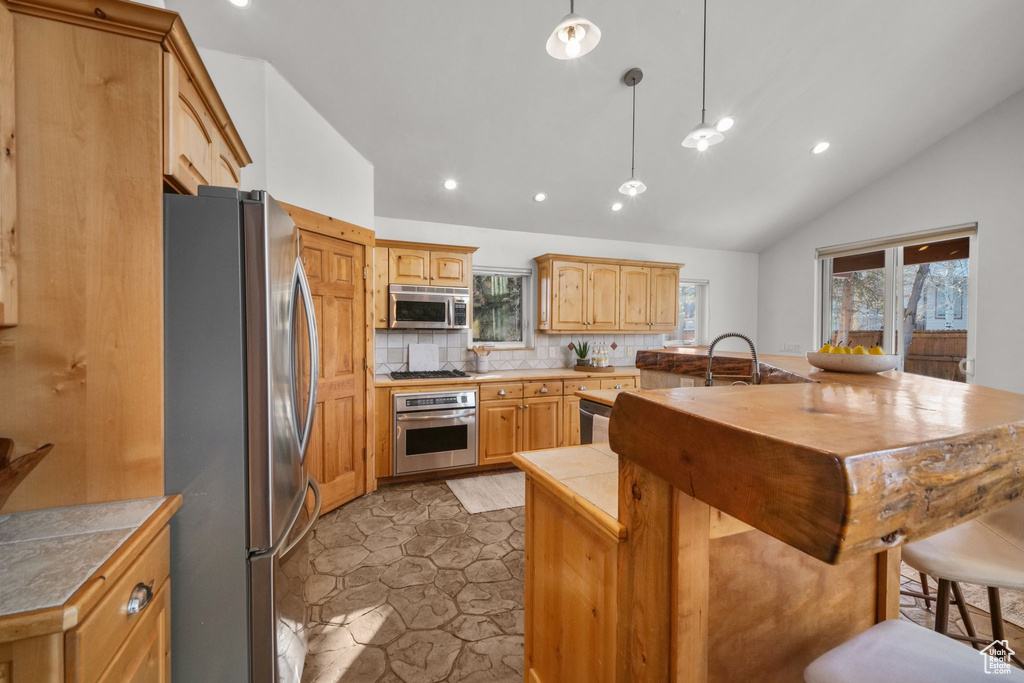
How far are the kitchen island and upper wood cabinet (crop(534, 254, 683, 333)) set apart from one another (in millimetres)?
3123

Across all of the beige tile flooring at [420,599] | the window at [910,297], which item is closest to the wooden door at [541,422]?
the beige tile flooring at [420,599]

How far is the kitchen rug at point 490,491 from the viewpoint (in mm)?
3084

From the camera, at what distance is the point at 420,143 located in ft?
10.2

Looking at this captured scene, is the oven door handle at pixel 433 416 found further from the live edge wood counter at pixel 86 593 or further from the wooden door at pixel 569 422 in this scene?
the live edge wood counter at pixel 86 593

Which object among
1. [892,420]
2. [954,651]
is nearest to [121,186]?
A: [892,420]

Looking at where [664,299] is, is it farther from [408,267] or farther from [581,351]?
[408,267]

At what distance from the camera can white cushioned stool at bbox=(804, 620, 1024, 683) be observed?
698mm

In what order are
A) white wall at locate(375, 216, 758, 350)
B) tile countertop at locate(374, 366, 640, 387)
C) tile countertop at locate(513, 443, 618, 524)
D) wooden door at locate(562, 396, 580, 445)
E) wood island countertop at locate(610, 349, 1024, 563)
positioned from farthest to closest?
white wall at locate(375, 216, 758, 350) → wooden door at locate(562, 396, 580, 445) → tile countertop at locate(374, 366, 640, 387) → tile countertop at locate(513, 443, 618, 524) → wood island countertop at locate(610, 349, 1024, 563)

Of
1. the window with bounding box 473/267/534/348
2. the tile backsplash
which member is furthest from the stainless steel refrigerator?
the window with bounding box 473/267/534/348

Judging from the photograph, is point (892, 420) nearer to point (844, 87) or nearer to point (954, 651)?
point (954, 651)

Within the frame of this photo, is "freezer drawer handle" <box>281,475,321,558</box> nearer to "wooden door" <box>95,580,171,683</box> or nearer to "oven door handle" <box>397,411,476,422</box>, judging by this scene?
"wooden door" <box>95,580,171,683</box>

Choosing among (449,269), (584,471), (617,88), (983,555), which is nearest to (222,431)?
(584,471)

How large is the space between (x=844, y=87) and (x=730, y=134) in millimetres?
804

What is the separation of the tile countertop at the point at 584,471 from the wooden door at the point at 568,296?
289 cm
